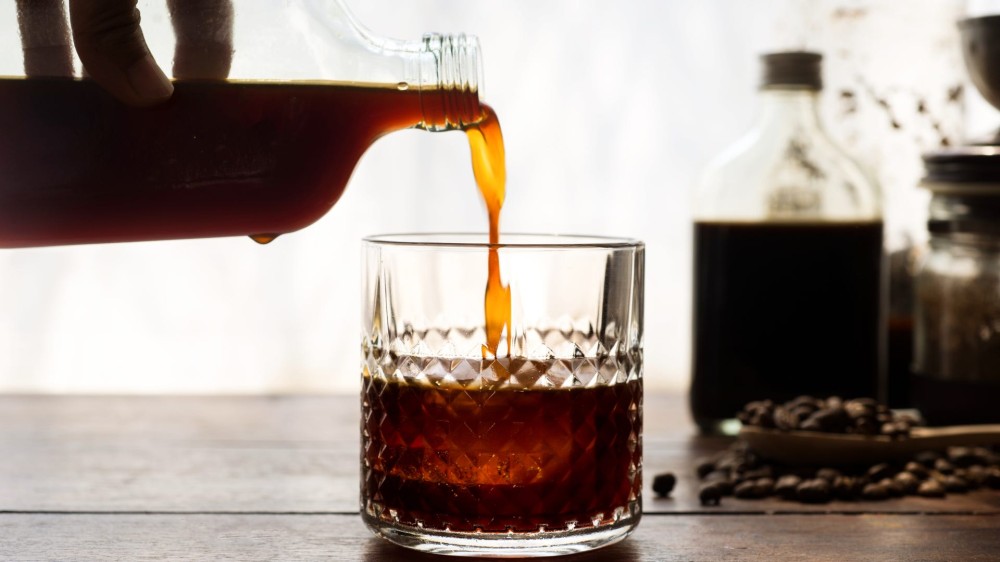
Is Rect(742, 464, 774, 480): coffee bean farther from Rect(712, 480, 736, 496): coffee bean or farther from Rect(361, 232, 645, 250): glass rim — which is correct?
Rect(361, 232, 645, 250): glass rim

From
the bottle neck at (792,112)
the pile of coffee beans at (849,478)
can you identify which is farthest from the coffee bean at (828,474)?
the bottle neck at (792,112)

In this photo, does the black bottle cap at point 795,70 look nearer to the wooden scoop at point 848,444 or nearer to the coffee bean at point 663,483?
the wooden scoop at point 848,444

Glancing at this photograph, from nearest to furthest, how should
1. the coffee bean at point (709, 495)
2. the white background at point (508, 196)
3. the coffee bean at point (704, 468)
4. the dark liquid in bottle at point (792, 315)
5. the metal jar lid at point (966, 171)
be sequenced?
the coffee bean at point (709, 495), the coffee bean at point (704, 468), the metal jar lid at point (966, 171), the dark liquid in bottle at point (792, 315), the white background at point (508, 196)

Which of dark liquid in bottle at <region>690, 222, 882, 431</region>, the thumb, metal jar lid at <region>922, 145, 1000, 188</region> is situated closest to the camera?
the thumb

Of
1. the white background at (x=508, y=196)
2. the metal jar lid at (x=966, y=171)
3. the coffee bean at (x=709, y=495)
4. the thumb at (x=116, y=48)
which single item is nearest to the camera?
the thumb at (x=116, y=48)

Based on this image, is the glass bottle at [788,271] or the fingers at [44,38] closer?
the fingers at [44,38]

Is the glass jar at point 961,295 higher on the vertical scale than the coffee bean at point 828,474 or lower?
higher

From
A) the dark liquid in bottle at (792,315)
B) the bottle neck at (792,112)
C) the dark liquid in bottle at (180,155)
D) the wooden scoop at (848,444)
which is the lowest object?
the wooden scoop at (848,444)

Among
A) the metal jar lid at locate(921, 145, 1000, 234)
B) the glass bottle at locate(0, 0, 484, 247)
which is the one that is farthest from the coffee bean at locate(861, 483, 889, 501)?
the glass bottle at locate(0, 0, 484, 247)
